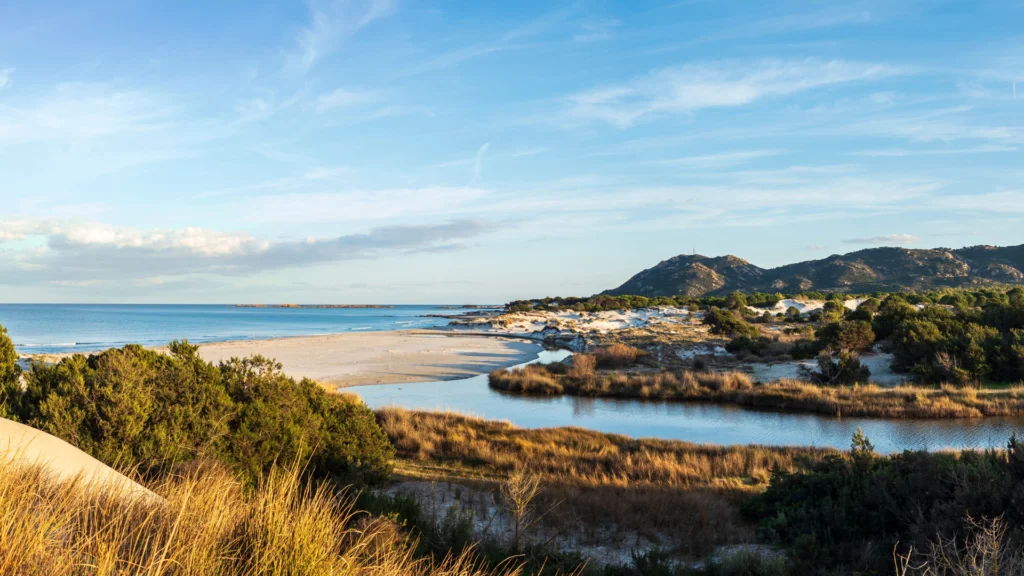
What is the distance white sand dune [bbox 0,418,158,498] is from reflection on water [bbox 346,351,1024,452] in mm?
15967

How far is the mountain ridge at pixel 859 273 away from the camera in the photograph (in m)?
103

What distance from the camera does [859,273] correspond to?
114500 mm

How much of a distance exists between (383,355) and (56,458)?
39313 mm

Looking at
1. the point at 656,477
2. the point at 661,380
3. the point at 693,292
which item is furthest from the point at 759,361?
the point at 693,292

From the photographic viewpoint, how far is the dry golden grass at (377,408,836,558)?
884 cm

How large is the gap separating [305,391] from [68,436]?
396 cm

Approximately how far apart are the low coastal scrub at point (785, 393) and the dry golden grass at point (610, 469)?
8.47m

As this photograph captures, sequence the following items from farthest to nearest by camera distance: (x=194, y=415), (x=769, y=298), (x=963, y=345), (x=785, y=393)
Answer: (x=769, y=298)
(x=963, y=345)
(x=785, y=393)
(x=194, y=415)

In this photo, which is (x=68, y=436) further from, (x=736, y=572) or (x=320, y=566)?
(x=736, y=572)

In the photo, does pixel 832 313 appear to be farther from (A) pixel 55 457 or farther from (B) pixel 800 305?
(A) pixel 55 457

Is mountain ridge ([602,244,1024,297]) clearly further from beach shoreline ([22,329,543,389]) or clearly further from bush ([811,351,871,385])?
bush ([811,351,871,385])

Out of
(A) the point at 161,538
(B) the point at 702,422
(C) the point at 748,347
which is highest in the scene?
(A) the point at 161,538

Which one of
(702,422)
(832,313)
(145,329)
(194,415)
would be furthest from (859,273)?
(194,415)

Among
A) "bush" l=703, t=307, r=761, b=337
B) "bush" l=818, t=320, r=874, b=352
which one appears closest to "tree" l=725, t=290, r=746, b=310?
"bush" l=703, t=307, r=761, b=337
